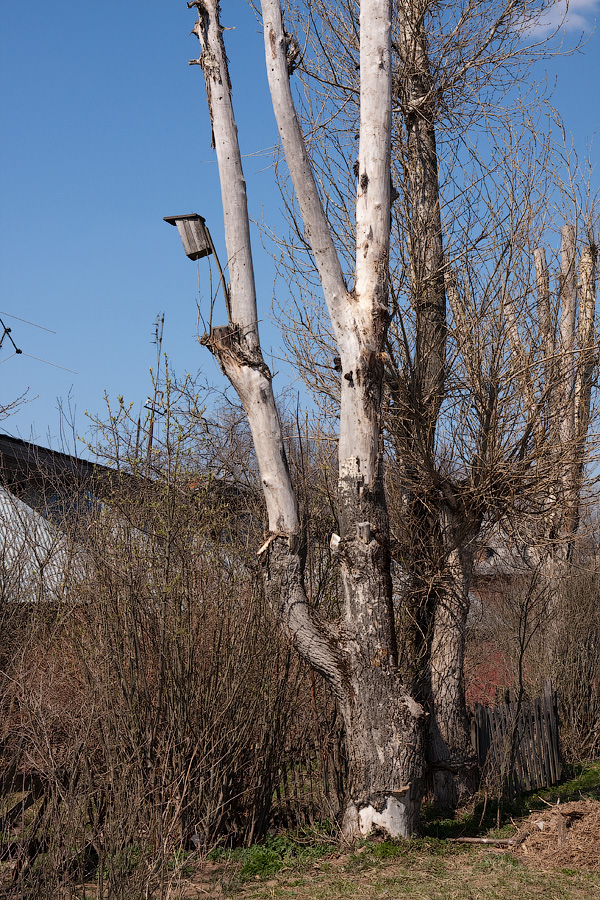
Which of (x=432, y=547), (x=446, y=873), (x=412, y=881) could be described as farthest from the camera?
(x=432, y=547)

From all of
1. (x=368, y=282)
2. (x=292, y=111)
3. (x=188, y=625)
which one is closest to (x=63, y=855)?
(x=188, y=625)

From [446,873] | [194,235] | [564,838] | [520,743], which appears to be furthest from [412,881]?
[194,235]

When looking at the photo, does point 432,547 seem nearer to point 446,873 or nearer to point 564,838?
point 564,838

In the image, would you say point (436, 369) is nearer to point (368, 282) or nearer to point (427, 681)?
point (368, 282)

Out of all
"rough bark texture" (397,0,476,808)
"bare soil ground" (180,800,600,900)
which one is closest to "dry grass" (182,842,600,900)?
"bare soil ground" (180,800,600,900)

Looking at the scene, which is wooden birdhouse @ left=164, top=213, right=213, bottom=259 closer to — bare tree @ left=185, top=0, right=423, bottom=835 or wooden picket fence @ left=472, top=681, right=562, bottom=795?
bare tree @ left=185, top=0, right=423, bottom=835

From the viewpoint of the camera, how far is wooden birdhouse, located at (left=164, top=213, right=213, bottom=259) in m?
7.60

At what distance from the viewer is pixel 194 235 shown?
25.0 feet

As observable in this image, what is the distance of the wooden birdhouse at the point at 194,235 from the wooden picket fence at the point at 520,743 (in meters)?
5.40

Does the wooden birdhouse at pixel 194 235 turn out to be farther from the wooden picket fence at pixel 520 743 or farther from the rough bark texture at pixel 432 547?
the wooden picket fence at pixel 520 743

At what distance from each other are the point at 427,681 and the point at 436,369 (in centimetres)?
340

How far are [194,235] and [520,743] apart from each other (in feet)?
22.2

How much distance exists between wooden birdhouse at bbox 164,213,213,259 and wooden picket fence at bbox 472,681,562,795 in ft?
17.7

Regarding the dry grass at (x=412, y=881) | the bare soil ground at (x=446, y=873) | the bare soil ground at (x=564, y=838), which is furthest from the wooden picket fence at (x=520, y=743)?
the dry grass at (x=412, y=881)
